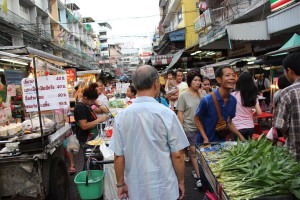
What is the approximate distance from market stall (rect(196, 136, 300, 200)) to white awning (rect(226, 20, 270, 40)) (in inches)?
338

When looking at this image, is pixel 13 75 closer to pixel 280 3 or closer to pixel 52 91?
pixel 52 91

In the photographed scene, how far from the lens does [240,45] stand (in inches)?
669

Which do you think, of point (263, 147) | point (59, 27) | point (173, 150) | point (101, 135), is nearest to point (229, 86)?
point (263, 147)

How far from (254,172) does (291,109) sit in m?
0.72

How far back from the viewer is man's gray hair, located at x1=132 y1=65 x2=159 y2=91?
7.74 feet

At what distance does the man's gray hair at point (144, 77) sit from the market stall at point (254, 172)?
1095mm

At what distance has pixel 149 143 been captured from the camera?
2312mm

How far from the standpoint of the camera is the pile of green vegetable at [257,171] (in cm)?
224

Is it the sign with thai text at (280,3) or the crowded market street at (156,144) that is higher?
the sign with thai text at (280,3)

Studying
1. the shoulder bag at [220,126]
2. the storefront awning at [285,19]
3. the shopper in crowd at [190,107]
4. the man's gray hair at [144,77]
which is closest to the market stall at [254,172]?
the shoulder bag at [220,126]

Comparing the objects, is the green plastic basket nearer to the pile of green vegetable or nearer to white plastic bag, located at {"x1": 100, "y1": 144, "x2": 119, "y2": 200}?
white plastic bag, located at {"x1": 100, "y1": 144, "x2": 119, "y2": 200}

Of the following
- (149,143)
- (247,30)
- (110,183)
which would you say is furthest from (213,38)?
(149,143)

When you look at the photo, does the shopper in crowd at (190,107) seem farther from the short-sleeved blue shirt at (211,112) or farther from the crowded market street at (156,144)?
the short-sleeved blue shirt at (211,112)

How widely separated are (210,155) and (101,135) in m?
2.66
